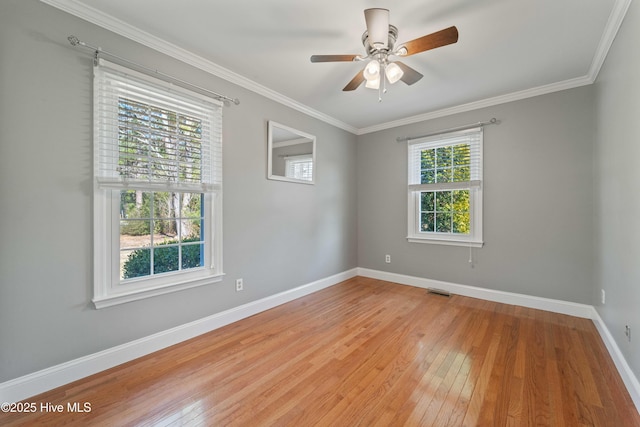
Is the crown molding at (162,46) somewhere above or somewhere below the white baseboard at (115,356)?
above

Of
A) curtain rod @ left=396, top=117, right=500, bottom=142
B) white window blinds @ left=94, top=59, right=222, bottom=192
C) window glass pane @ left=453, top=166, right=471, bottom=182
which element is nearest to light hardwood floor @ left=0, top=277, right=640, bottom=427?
white window blinds @ left=94, top=59, right=222, bottom=192

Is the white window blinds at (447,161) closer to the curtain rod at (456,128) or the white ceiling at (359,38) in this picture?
the curtain rod at (456,128)

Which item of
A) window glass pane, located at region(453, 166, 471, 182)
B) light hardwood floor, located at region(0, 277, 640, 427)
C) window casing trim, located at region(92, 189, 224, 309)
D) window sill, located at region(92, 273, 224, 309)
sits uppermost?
window glass pane, located at region(453, 166, 471, 182)

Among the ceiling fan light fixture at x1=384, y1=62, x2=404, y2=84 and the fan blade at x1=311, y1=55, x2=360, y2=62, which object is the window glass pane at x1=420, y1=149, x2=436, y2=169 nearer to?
the ceiling fan light fixture at x1=384, y1=62, x2=404, y2=84

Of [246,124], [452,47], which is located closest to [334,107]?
[246,124]

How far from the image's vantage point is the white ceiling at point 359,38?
6.06ft

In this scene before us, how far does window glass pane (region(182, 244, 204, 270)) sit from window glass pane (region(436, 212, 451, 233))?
3.15 meters

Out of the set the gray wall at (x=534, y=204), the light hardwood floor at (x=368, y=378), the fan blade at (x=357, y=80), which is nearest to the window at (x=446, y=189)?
the gray wall at (x=534, y=204)

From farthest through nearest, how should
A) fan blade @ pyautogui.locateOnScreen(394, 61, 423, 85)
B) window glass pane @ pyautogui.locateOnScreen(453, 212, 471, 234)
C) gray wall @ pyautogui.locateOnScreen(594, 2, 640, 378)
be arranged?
window glass pane @ pyautogui.locateOnScreen(453, 212, 471, 234) → fan blade @ pyautogui.locateOnScreen(394, 61, 423, 85) → gray wall @ pyautogui.locateOnScreen(594, 2, 640, 378)

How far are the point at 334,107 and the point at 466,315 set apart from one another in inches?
119

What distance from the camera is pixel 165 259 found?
235 cm

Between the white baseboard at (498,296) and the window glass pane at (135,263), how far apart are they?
3.30m

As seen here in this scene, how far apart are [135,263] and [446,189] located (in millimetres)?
3684

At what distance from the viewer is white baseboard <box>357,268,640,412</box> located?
68.8 inches
